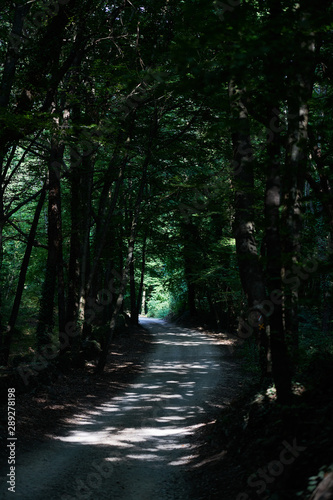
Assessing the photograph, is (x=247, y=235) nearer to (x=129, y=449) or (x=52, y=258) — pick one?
(x=129, y=449)

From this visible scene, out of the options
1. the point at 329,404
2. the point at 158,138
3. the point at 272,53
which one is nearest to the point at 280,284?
the point at 329,404

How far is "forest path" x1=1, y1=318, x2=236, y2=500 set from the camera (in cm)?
566

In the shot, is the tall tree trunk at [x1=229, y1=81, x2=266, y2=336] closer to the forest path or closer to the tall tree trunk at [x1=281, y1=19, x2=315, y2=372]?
the tall tree trunk at [x1=281, y1=19, x2=315, y2=372]

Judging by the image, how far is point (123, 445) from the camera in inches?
301

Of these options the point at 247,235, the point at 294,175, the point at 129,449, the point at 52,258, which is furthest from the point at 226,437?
the point at 52,258

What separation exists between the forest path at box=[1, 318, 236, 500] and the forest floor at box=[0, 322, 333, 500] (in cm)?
4

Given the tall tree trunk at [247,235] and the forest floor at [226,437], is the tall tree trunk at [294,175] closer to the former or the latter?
the forest floor at [226,437]

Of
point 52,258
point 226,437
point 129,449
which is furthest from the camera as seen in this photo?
point 52,258

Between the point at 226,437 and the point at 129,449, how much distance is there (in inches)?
72.9

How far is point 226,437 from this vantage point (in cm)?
700

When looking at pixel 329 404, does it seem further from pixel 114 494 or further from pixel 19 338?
pixel 19 338

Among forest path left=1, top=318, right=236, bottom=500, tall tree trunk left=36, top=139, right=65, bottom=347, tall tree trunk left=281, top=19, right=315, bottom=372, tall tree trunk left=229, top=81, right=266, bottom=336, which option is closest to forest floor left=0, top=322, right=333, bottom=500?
forest path left=1, top=318, right=236, bottom=500

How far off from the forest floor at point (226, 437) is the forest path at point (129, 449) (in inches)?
1.8

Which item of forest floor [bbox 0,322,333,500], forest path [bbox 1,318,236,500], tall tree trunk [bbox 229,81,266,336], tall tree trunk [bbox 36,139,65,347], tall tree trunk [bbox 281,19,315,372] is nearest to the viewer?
tall tree trunk [bbox 281,19,315,372]
